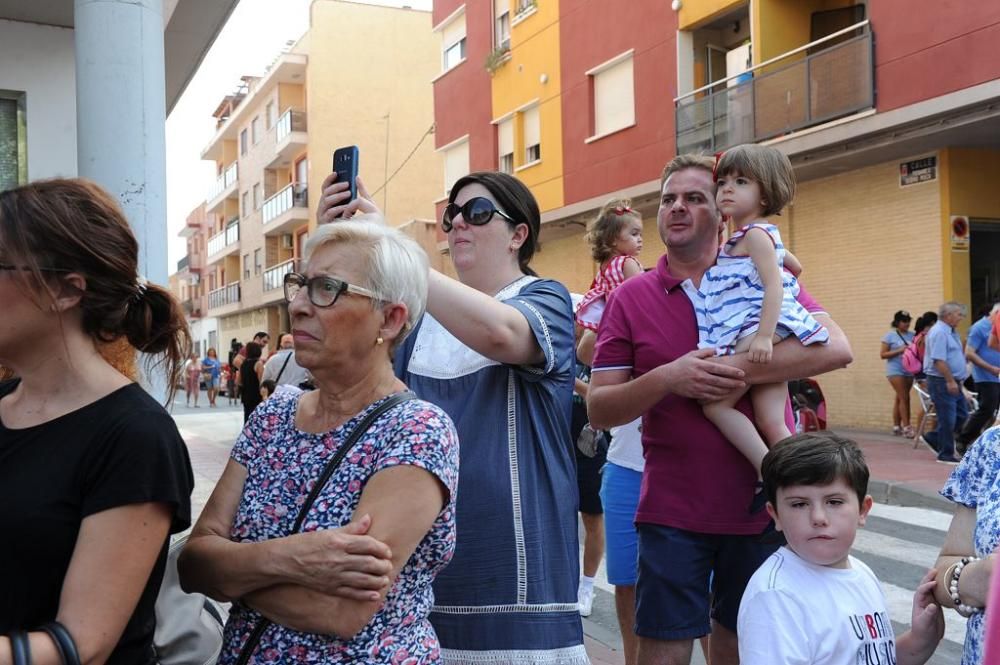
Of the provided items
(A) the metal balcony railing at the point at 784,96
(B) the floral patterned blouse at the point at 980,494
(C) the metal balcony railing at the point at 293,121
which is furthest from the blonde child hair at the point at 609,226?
(C) the metal balcony railing at the point at 293,121

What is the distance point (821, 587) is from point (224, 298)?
54655 mm

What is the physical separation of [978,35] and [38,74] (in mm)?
11065

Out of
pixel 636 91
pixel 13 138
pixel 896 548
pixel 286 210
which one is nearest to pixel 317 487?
pixel 13 138

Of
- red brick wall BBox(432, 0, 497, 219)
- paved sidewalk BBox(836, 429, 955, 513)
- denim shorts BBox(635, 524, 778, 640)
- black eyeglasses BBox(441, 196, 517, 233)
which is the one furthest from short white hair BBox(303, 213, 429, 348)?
red brick wall BBox(432, 0, 497, 219)

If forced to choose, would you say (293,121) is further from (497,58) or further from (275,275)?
(497,58)

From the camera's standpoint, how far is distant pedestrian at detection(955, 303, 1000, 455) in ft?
35.3

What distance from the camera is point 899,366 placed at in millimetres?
13516

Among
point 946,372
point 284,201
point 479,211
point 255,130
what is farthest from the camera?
point 255,130

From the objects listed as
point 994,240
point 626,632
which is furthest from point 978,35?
point 626,632

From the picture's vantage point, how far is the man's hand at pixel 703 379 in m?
2.93

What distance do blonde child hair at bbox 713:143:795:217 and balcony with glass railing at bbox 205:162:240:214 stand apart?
166 ft

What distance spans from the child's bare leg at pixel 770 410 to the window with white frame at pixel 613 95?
16.3 metres

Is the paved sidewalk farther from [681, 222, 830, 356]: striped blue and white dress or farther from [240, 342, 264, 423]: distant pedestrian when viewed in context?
[240, 342, 264, 423]: distant pedestrian

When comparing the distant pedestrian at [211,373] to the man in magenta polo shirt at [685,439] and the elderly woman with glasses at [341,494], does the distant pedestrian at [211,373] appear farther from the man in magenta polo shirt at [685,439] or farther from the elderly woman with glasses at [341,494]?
the elderly woman with glasses at [341,494]
